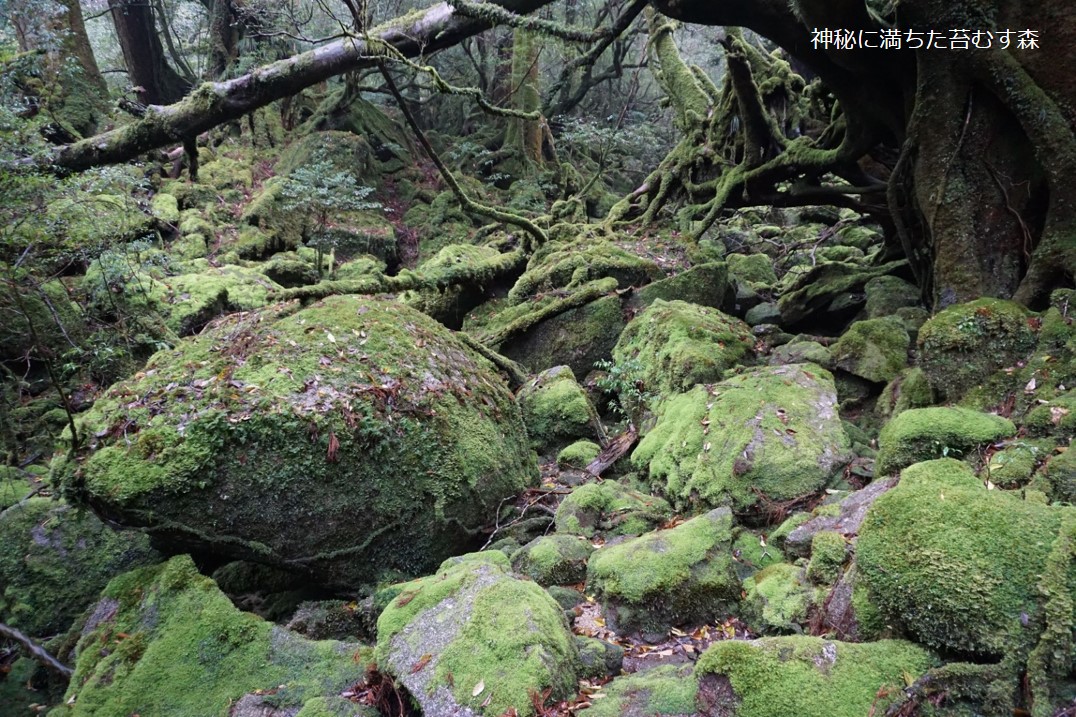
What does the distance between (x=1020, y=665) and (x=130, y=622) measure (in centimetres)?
483

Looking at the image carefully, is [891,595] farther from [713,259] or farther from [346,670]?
[713,259]

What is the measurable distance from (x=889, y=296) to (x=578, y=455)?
5.13 meters

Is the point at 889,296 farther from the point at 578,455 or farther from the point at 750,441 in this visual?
the point at 578,455

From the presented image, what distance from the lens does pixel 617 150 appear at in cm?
2406

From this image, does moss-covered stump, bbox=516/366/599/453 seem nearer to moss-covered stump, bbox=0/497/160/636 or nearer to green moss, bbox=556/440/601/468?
green moss, bbox=556/440/601/468

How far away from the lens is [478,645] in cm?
312

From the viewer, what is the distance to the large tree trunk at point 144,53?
18.3 metres

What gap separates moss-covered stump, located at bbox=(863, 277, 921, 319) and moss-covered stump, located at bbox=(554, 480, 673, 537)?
195 inches

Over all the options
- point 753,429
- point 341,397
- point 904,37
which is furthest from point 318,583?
point 904,37

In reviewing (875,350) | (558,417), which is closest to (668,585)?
(558,417)

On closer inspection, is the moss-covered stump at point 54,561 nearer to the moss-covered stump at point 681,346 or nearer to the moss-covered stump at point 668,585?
the moss-covered stump at point 668,585

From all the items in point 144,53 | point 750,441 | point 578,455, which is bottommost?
point 578,455

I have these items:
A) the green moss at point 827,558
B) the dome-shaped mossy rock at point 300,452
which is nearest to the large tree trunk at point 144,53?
the dome-shaped mossy rock at point 300,452

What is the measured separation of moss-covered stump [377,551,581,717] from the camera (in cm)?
292
